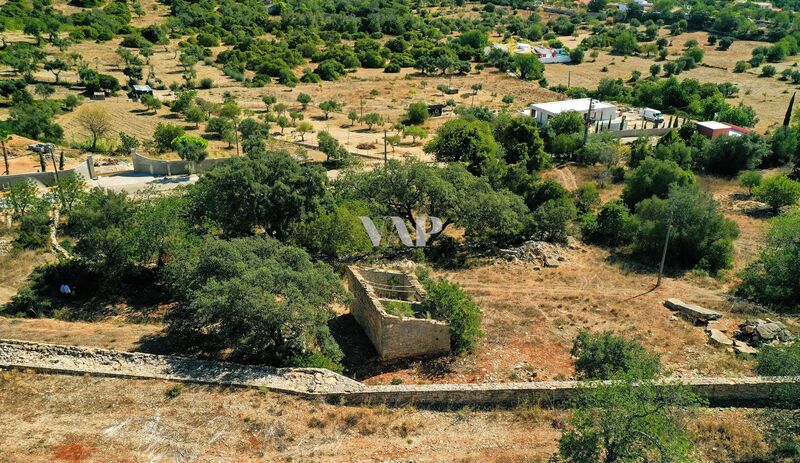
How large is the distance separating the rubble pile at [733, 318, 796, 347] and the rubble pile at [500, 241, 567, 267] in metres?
9.63

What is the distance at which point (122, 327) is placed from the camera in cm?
2500

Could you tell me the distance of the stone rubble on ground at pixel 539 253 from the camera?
32844 millimetres

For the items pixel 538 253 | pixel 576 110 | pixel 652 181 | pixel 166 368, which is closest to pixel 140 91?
pixel 576 110

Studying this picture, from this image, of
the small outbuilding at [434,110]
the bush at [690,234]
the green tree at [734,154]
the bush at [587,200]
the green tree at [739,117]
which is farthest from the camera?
the small outbuilding at [434,110]

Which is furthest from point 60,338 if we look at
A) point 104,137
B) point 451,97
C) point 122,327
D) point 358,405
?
point 451,97

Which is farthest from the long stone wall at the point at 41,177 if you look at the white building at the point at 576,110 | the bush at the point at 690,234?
the white building at the point at 576,110

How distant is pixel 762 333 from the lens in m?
24.4

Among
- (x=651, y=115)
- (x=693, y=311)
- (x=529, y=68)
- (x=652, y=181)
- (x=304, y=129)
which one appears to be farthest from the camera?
(x=529, y=68)

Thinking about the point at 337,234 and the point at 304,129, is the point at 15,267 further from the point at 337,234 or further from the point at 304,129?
the point at 304,129

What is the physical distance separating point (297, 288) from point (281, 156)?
478 inches

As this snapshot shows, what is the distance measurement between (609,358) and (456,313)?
5404 mm

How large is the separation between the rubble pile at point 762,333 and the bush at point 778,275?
3.45 meters

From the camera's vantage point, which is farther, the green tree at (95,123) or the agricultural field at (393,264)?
the green tree at (95,123)
